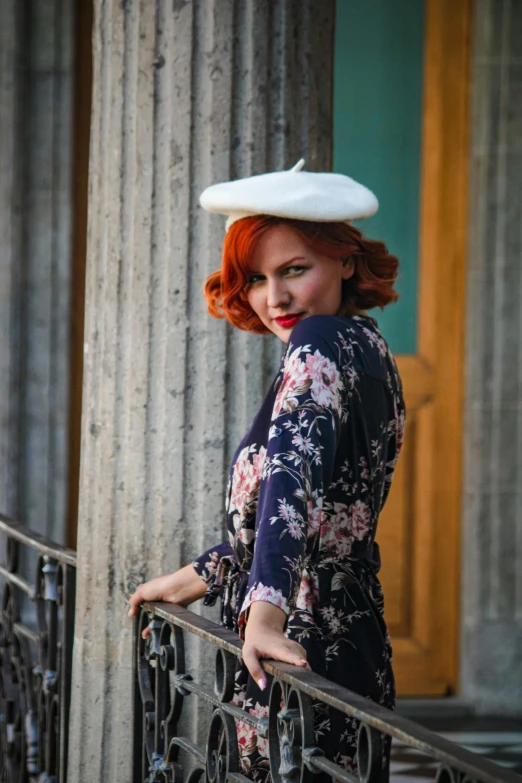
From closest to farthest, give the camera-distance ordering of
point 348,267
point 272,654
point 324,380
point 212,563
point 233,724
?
point 272,654
point 324,380
point 233,724
point 348,267
point 212,563

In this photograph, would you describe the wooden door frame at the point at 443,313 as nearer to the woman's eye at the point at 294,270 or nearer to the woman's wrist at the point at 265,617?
the woman's eye at the point at 294,270

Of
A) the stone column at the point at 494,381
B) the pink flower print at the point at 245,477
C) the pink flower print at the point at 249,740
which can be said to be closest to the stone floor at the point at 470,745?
the stone column at the point at 494,381

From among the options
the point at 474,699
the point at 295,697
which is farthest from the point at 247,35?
the point at 474,699

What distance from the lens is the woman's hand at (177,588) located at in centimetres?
220

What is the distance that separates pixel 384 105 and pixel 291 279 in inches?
147

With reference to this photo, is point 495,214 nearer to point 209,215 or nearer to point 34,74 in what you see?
point 34,74

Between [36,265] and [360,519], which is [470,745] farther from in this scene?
[360,519]

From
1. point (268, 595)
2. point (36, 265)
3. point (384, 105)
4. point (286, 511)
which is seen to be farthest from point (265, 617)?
point (384, 105)

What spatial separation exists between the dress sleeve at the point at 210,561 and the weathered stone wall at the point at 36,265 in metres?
3.05

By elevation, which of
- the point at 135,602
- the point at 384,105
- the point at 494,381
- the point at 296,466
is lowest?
the point at 135,602

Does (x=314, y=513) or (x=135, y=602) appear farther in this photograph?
(x=135, y=602)

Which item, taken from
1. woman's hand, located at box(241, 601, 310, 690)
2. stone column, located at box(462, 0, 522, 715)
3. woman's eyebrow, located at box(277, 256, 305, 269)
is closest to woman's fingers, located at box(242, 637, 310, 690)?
woman's hand, located at box(241, 601, 310, 690)

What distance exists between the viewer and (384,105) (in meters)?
5.47

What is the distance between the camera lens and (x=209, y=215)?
2516 mm
